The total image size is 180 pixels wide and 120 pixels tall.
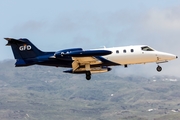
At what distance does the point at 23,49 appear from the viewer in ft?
296

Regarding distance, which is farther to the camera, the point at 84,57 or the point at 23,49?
the point at 23,49

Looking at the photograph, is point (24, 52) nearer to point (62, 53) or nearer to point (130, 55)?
point (62, 53)

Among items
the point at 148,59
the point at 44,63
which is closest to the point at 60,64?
the point at 44,63

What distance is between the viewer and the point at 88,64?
88375 mm

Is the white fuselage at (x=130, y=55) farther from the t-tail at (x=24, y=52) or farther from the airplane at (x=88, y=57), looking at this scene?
the t-tail at (x=24, y=52)

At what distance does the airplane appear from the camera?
283ft

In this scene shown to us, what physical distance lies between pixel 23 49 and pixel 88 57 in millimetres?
11744

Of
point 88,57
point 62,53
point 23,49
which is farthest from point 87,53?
point 23,49

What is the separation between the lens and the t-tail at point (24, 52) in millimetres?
89812

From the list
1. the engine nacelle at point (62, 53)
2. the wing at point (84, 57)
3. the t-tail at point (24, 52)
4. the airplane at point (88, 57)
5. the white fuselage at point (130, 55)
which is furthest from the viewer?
the t-tail at point (24, 52)

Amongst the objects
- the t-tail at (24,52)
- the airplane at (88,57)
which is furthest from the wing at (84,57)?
the t-tail at (24,52)

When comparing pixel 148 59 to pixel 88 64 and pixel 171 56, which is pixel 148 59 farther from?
pixel 88 64

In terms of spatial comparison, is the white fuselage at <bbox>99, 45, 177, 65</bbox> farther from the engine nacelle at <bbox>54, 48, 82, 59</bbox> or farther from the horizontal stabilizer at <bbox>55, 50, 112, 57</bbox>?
the engine nacelle at <bbox>54, 48, 82, 59</bbox>

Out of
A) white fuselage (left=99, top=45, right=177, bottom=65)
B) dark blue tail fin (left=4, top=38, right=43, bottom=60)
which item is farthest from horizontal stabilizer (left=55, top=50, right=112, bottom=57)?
dark blue tail fin (left=4, top=38, right=43, bottom=60)
